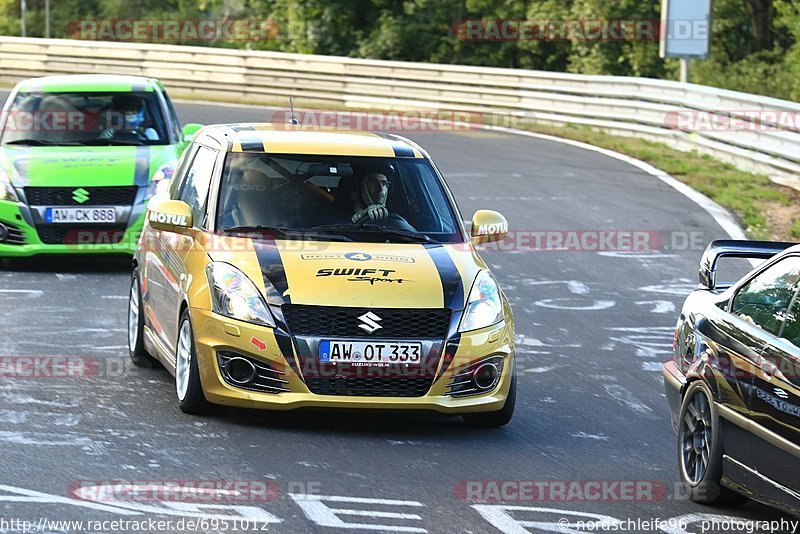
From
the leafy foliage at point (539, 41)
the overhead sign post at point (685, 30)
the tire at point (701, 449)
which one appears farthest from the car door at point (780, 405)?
the leafy foliage at point (539, 41)

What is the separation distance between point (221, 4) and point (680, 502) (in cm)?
5847

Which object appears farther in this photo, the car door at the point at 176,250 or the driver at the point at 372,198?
the driver at the point at 372,198

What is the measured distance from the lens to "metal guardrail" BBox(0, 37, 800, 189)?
2094cm

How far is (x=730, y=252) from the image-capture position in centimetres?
749

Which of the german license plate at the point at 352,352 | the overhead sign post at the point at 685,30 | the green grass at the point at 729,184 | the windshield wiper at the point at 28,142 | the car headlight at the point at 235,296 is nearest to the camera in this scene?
the german license plate at the point at 352,352

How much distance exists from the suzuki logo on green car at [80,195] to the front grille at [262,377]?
618 centimetres

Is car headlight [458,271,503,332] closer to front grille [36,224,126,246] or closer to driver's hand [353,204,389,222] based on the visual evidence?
driver's hand [353,204,389,222]

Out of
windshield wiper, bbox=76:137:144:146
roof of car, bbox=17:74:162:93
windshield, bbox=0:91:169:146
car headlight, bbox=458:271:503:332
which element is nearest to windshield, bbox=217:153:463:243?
car headlight, bbox=458:271:503:332

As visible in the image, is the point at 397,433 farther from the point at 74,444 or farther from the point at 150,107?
the point at 150,107

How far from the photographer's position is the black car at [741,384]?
6.22 metres

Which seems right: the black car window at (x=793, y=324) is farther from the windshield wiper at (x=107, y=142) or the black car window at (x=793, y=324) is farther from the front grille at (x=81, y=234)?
the windshield wiper at (x=107, y=142)

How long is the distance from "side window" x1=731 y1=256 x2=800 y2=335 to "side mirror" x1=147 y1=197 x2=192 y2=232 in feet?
11.2

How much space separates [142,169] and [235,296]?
6.30 meters

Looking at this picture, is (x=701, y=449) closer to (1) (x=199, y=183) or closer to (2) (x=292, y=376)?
(2) (x=292, y=376)
